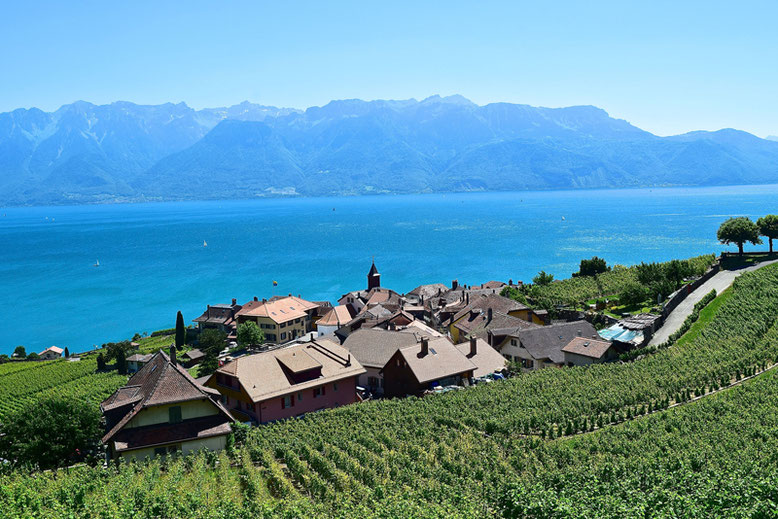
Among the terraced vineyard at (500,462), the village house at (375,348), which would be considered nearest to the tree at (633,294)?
the terraced vineyard at (500,462)

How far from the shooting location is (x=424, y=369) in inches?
1757

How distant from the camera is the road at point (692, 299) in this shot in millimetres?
50781

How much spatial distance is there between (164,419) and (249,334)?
4542 cm

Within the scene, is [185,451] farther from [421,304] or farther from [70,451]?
[421,304]

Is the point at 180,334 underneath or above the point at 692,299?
above

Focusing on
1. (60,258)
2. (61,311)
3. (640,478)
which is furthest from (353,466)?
(60,258)

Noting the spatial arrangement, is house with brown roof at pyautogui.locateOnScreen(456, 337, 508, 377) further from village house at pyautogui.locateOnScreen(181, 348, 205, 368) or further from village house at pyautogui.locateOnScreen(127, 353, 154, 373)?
village house at pyautogui.locateOnScreen(127, 353, 154, 373)

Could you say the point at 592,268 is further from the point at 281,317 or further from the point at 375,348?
the point at 281,317

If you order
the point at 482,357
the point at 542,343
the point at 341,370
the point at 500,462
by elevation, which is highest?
the point at 341,370

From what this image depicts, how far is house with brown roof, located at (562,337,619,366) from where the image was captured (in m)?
46.8

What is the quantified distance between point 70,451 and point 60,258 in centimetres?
19505

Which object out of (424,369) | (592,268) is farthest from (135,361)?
(592,268)

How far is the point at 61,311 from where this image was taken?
393 feet

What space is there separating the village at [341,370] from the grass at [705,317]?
325 centimetres
